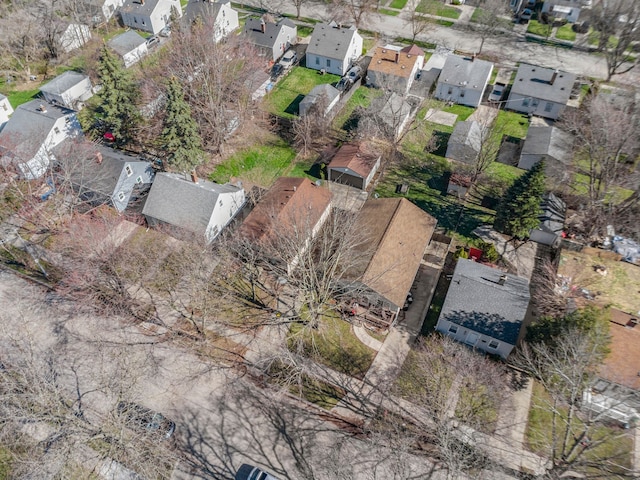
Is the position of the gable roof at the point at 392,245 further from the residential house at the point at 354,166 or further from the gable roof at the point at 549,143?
the gable roof at the point at 549,143

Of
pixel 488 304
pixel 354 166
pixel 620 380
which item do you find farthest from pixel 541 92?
pixel 620 380

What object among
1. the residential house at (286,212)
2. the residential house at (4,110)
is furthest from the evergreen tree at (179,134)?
the residential house at (4,110)

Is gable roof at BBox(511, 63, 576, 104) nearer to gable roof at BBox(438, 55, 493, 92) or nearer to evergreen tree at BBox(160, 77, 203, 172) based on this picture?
gable roof at BBox(438, 55, 493, 92)

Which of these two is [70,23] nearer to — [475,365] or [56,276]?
[56,276]

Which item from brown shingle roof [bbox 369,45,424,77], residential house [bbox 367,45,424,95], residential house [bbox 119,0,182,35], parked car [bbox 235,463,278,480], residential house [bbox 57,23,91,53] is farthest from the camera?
residential house [bbox 119,0,182,35]

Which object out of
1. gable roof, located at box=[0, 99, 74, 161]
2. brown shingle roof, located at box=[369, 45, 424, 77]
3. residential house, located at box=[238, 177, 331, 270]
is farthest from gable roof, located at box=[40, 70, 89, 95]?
brown shingle roof, located at box=[369, 45, 424, 77]

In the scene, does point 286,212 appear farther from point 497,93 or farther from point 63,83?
point 63,83

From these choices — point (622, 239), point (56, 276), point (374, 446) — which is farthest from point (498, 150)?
point (56, 276)
